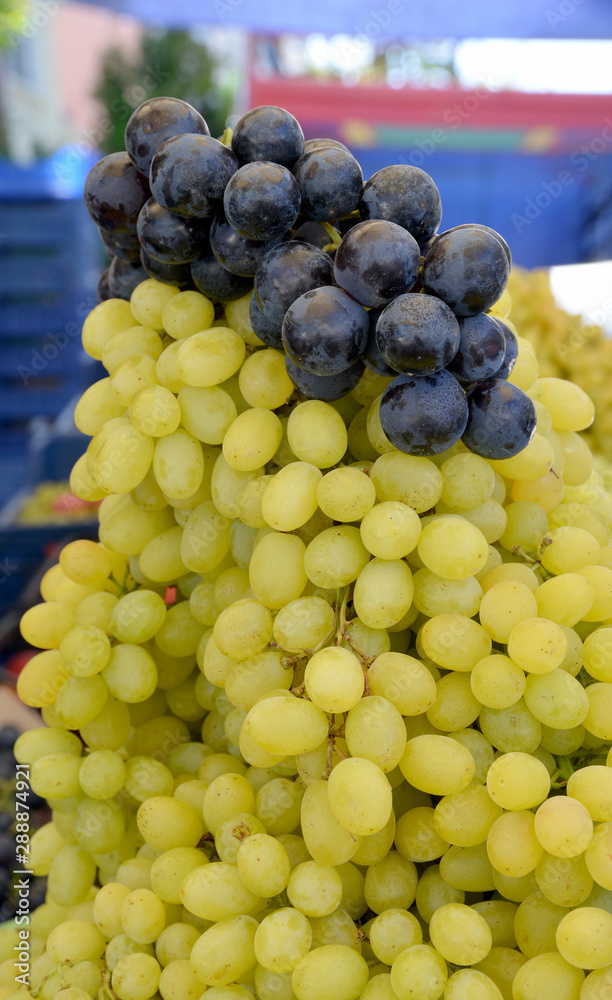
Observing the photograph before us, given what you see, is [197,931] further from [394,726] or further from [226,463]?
[226,463]

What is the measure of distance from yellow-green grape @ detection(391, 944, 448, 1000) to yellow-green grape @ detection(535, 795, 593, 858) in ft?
0.36

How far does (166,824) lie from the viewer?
0.57 metres

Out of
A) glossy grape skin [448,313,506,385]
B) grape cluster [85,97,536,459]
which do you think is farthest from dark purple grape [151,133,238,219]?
glossy grape skin [448,313,506,385]

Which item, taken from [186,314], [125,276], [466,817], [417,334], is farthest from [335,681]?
[125,276]

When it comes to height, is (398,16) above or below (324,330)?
above

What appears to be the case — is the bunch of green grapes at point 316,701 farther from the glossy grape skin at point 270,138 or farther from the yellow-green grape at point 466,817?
the glossy grape skin at point 270,138

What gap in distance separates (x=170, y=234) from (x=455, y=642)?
0.41 metres

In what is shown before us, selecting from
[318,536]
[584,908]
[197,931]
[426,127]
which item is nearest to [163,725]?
[197,931]

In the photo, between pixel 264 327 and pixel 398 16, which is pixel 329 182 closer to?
pixel 264 327

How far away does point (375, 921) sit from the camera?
1.64 feet

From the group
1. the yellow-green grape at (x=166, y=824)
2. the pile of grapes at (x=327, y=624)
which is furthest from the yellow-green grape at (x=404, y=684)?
the yellow-green grape at (x=166, y=824)

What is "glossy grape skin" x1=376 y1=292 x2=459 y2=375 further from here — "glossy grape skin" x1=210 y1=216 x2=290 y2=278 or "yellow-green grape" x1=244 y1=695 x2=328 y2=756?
"yellow-green grape" x1=244 y1=695 x2=328 y2=756

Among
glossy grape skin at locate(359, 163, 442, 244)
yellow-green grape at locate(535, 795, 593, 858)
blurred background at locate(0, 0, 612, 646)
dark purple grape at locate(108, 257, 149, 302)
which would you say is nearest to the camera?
yellow-green grape at locate(535, 795, 593, 858)

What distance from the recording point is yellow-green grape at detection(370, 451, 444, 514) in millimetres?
525
